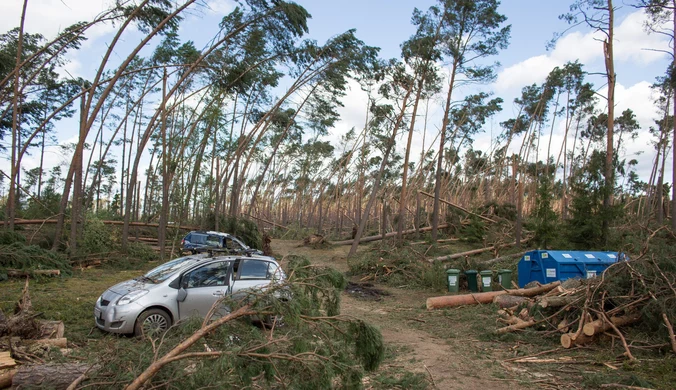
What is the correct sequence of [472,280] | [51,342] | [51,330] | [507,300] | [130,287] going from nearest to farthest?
[51,342] < [51,330] < [130,287] < [507,300] < [472,280]

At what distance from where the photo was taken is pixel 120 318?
24.3ft

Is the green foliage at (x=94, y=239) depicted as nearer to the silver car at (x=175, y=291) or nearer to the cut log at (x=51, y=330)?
the silver car at (x=175, y=291)

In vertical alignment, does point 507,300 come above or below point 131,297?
below

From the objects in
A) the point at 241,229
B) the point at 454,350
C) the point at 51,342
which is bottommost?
the point at 454,350

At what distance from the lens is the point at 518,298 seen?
10.7 meters

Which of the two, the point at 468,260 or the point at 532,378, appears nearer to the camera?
the point at 532,378

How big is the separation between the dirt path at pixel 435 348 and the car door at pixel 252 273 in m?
2.64

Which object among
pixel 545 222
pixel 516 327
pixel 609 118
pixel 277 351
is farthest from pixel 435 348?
pixel 609 118

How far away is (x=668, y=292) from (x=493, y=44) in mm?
17813

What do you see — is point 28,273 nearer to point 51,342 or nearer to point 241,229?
point 51,342

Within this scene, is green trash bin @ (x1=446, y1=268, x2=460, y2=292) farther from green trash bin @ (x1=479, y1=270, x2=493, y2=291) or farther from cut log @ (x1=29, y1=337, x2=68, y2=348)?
cut log @ (x1=29, y1=337, x2=68, y2=348)

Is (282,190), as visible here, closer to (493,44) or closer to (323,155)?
(323,155)

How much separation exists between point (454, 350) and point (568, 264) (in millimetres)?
5504

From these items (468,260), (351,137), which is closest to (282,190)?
(351,137)
